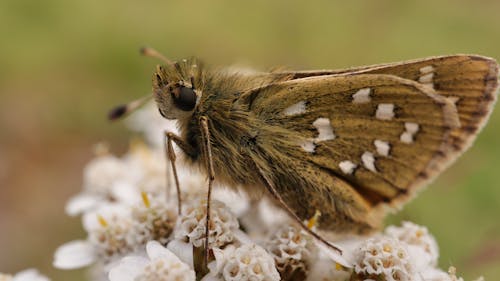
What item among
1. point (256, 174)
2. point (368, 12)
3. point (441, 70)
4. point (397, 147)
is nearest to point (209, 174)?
point (256, 174)

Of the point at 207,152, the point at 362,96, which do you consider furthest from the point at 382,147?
the point at 207,152

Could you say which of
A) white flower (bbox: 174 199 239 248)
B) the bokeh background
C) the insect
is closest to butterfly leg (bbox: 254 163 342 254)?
the insect

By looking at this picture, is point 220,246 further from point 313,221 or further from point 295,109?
point 295,109

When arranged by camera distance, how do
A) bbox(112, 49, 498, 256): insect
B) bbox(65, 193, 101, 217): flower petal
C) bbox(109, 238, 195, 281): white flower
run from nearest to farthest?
bbox(109, 238, 195, 281): white flower, bbox(112, 49, 498, 256): insect, bbox(65, 193, 101, 217): flower petal

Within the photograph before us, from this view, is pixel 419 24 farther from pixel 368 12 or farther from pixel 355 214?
pixel 355 214

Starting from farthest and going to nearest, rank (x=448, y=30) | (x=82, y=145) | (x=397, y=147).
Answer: (x=448, y=30) < (x=82, y=145) < (x=397, y=147)

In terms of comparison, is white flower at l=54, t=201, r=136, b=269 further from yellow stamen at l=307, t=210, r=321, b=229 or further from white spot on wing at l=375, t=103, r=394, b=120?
A: white spot on wing at l=375, t=103, r=394, b=120
